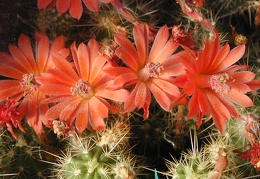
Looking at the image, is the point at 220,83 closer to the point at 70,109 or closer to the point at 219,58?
the point at 219,58

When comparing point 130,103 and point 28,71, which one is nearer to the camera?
point 130,103

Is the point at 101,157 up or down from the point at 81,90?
down

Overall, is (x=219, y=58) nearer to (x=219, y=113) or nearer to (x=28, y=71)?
(x=219, y=113)

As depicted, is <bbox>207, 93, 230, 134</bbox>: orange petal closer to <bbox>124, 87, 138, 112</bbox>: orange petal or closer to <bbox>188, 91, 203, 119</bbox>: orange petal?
<bbox>188, 91, 203, 119</bbox>: orange petal

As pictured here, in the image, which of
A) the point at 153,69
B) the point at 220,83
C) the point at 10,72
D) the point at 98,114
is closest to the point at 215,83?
the point at 220,83

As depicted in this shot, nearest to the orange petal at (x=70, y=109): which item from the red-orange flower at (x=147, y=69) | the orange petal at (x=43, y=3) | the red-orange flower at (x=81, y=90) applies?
the red-orange flower at (x=81, y=90)

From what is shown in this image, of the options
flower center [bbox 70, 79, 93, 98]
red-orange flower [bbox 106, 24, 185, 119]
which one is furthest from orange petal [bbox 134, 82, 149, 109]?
flower center [bbox 70, 79, 93, 98]

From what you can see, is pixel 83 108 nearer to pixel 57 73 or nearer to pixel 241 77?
pixel 57 73

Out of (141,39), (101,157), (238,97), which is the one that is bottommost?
(101,157)
